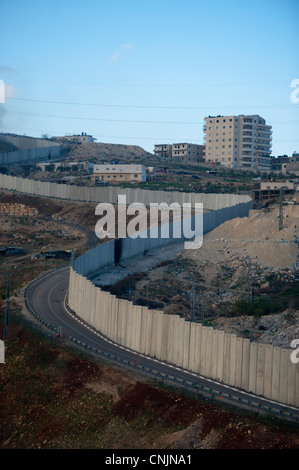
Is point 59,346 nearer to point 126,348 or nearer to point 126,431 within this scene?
point 126,348

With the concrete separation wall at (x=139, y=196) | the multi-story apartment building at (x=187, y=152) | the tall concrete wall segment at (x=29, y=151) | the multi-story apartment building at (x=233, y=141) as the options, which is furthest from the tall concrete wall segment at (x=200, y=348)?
the multi-story apartment building at (x=187, y=152)

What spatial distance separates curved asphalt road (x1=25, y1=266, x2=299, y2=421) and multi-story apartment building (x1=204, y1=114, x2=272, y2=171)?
107 meters

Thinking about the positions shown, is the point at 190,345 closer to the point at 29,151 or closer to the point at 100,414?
the point at 100,414

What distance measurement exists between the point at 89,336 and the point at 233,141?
125 metres

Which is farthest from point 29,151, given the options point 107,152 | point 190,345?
point 190,345

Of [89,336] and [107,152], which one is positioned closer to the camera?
[89,336]

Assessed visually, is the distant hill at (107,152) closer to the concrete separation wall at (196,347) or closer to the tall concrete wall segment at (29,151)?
the tall concrete wall segment at (29,151)

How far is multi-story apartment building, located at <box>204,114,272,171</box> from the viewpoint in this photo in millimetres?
148750

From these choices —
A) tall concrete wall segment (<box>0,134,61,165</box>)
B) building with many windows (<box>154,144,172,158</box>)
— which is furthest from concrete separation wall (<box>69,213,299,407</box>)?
building with many windows (<box>154,144,172,158</box>)

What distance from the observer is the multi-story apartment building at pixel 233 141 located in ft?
488

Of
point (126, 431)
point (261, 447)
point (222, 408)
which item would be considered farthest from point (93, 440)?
point (261, 447)

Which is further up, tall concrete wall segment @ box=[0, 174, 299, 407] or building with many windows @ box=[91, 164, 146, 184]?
building with many windows @ box=[91, 164, 146, 184]

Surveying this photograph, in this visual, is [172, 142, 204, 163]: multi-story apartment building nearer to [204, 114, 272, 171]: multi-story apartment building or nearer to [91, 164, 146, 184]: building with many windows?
[204, 114, 272, 171]: multi-story apartment building

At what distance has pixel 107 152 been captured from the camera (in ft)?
514
